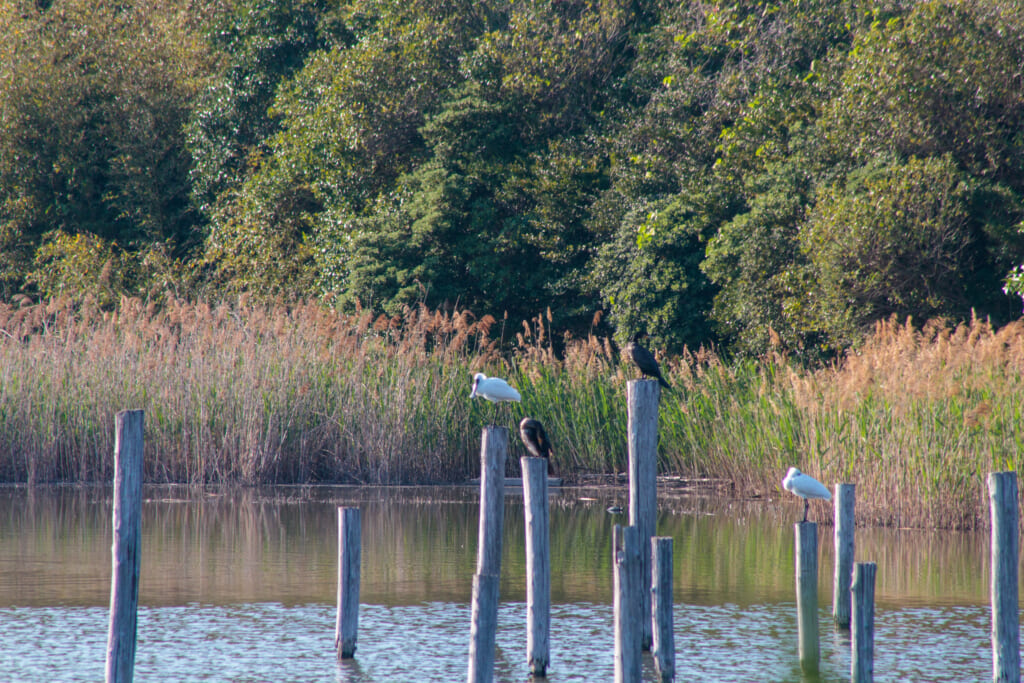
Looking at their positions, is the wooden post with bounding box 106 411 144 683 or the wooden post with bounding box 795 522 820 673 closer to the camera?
the wooden post with bounding box 106 411 144 683

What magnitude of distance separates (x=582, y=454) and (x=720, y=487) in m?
1.79

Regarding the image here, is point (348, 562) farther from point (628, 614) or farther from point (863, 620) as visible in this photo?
point (863, 620)

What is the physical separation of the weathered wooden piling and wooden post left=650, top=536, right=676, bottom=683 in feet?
3.22

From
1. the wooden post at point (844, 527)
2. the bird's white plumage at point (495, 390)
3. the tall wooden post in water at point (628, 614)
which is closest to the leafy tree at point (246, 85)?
the bird's white plumage at point (495, 390)

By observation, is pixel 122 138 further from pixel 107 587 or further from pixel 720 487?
pixel 107 587

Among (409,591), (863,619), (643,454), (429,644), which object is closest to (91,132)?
(409,591)

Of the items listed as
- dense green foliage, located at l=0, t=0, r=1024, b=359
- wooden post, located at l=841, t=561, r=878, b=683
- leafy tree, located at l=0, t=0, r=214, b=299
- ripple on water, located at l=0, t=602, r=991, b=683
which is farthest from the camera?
leafy tree, located at l=0, t=0, r=214, b=299

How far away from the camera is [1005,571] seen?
264 inches

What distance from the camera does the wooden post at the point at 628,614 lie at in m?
6.50

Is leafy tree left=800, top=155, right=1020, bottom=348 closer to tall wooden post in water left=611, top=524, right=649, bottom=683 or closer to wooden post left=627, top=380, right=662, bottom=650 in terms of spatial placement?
wooden post left=627, top=380, right=662, bottom=650

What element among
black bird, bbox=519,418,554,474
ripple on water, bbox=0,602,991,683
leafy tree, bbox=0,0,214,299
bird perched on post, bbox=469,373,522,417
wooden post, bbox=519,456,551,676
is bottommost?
ripple on water, bbox=0,602,991,683

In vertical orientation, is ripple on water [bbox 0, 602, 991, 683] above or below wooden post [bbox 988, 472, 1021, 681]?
below

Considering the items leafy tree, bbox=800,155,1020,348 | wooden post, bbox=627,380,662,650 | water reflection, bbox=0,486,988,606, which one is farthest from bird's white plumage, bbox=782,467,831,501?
leafy tree, bbox=800,155,1020,348

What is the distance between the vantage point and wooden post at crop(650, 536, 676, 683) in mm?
7066
